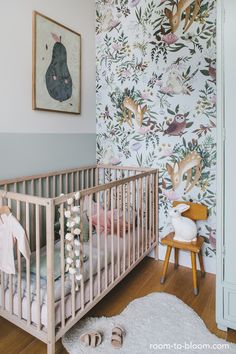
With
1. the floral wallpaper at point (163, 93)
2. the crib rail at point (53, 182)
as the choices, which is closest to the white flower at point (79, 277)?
the crib rail at point (53, 182)

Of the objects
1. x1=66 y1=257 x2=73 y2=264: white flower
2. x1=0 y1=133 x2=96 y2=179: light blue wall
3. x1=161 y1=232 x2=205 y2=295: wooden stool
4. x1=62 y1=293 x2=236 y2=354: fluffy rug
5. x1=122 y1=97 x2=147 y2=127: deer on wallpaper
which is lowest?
x1=62 y1=293 x2=236 y2=354: fluffy rug

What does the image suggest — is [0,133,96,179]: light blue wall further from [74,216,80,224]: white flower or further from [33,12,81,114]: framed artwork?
[74,216,80,224]: white flower

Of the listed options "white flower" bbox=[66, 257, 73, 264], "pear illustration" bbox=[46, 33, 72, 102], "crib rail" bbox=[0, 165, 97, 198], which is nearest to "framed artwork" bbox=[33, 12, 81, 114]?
"pear illustration" bbox=[46, 33, 72, 102]

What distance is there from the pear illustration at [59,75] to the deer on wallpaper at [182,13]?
38.5 inches

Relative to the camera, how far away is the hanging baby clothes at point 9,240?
57.5 inches

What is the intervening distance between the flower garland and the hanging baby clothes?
0.22 meters

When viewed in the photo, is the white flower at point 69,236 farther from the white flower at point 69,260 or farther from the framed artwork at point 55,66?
the framed artwork at point 55,66

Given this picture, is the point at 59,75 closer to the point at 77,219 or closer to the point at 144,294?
the point at 77,219

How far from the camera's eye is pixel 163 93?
8.19ft

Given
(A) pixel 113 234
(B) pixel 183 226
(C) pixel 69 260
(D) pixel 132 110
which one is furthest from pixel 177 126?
(C) pixel 69 260

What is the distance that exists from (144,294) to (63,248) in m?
0.98

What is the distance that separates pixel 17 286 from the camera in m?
1.55

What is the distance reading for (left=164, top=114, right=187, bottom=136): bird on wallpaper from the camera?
95.8 inches

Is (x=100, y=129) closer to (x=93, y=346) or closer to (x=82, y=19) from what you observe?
(x=82, y=19)
